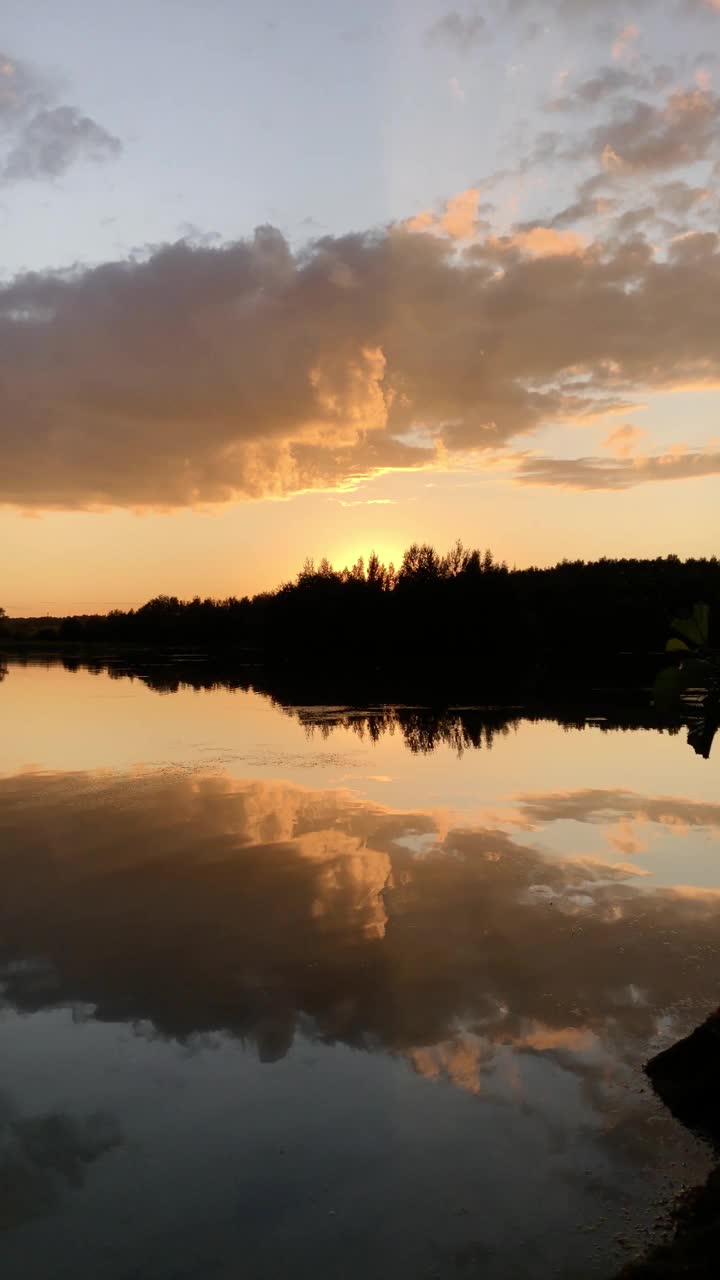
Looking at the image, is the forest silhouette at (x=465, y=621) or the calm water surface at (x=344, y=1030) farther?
the forest silhouette at (x=465, y=621)

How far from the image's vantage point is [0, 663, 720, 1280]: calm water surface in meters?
5.61

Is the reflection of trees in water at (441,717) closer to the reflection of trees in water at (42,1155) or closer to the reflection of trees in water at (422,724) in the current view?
the reflection of trees in water at (422,724)

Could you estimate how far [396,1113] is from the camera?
682cm

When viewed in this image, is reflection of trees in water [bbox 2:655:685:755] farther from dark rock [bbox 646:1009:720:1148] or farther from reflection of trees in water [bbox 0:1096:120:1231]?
reflection of trees in water [bbox 0:1096:120:1231]

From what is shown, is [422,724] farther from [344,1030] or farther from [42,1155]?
[42,1155]

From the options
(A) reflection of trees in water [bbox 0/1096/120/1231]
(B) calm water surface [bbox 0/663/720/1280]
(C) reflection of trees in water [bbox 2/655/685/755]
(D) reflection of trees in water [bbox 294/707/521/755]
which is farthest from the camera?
(C) reflection of trees in water [bbox 2/655/685/755]

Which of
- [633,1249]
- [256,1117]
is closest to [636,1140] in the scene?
[633,1249]

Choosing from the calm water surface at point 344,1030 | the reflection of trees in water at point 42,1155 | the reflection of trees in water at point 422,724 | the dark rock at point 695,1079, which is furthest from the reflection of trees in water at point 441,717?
the reflection of trees in water at point 42,1155

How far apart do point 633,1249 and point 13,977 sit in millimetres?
6377

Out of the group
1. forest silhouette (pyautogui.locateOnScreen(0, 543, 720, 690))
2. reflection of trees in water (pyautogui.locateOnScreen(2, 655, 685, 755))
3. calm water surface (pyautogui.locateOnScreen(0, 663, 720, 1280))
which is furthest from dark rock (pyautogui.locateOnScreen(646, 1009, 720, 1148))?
forest silhouette (pyautogui.locateOnScreen(0, 543, 720, 690))

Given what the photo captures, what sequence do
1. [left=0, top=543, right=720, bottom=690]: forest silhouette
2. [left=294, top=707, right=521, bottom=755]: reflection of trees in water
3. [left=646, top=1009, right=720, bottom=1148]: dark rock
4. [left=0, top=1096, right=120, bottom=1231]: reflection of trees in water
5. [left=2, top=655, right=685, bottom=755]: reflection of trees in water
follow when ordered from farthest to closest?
1. [left=0, top=543, right=720, bottom=690]: forest silhouette
2. [left=2, top=655, right=685, bottom=755]: reflection of trees in water
3. [left=294, top=707, right=521, bottom=755]: reflection of trees in water
4. [left=646, top=1009, right=720, bottom=1148]: dark rock
5. [left=0, top=1096, right=120, bottom=1231]: reflection of trees in water

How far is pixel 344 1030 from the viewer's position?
8.09 m

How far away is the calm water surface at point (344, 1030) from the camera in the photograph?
5.61 m

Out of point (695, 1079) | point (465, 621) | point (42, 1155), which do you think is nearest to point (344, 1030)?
point (42, 1155)
